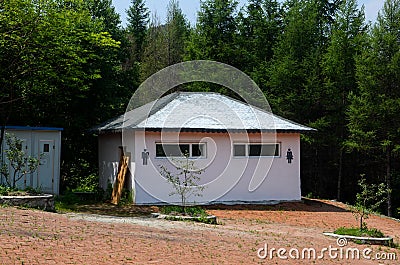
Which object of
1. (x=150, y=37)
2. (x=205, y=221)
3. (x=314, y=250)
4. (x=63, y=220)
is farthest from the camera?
(x=150, y=37)

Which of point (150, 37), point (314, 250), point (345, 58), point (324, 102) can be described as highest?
point (150, 37)

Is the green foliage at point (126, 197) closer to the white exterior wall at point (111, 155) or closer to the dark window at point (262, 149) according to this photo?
the white exterior wall at point (111, 155)

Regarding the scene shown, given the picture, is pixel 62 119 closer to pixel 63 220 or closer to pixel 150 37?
pixel 63 220

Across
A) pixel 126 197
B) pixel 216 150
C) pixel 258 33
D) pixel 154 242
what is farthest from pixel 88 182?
pixel 154 242

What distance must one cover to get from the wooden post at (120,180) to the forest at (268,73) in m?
3.14

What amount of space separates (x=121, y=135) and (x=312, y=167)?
1051 centimetres

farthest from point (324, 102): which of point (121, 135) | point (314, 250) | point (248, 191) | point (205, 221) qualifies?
point (314, 250)

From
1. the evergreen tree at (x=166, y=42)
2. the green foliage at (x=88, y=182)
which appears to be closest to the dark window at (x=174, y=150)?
the green foliage at (x=88, y=182)

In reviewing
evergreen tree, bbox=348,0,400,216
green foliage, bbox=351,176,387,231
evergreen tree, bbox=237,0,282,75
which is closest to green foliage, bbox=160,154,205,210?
green foliage, bbox=351,176,387,231

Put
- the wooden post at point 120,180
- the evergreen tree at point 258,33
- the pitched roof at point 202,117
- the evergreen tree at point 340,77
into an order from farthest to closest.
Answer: the evergreen tree at point 258,33
the evergreen tree at point 340,77
the wooden post at point 120,180
the pitched roof at point 202,117

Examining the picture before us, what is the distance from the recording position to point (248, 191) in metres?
17.7

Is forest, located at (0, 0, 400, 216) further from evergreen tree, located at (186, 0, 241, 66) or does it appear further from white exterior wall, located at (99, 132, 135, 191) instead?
white exterior wall, located at (99, 132, 135, 191)

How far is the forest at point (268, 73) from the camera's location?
17.7 meters

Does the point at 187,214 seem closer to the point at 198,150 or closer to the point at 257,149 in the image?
the point at 198,150
